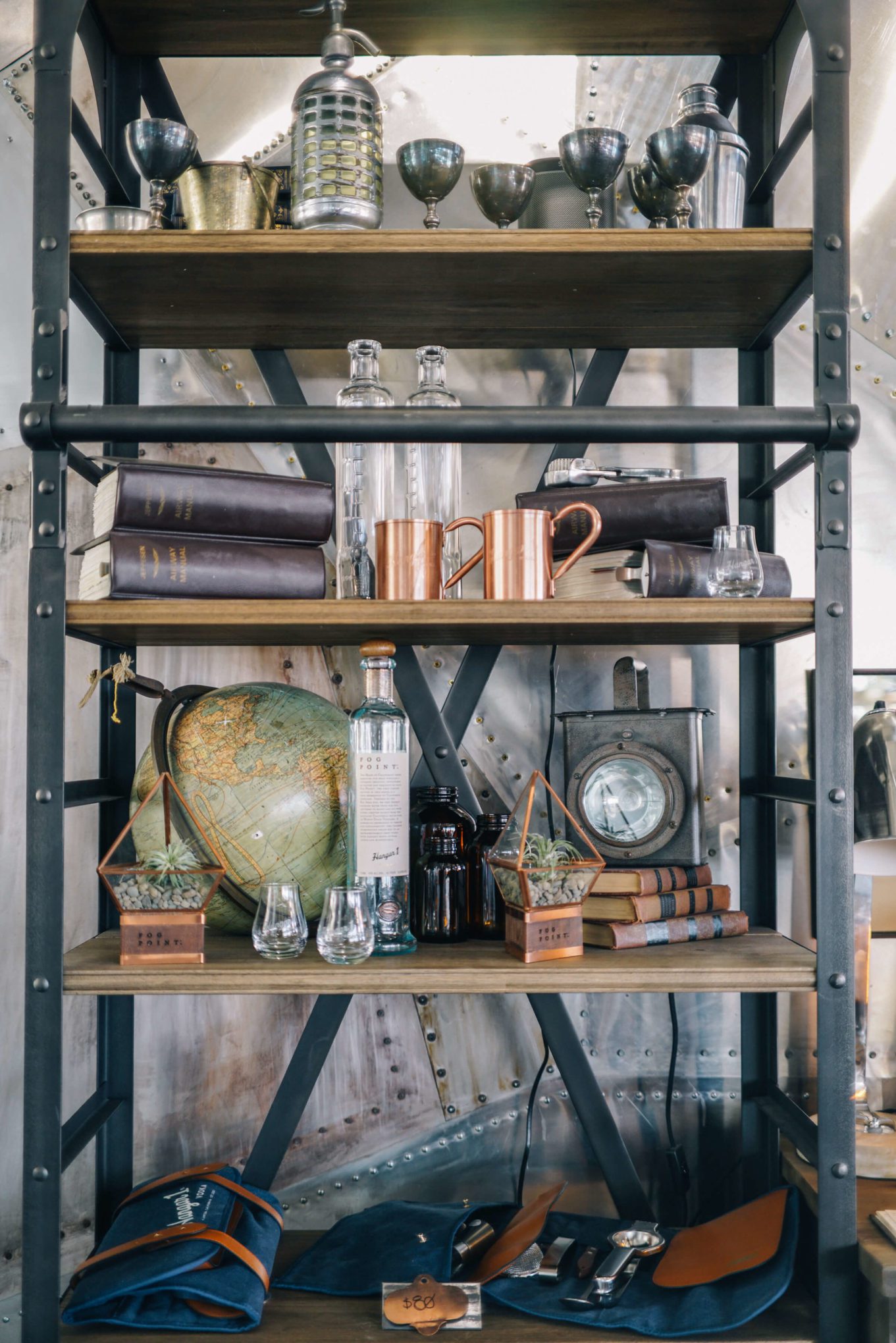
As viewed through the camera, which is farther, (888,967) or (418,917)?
(888,967)

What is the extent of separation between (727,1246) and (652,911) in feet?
1.46

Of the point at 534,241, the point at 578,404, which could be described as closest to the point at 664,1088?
the point at 578,404

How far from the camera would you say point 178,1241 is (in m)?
1.32

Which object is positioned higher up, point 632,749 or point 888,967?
point 632,749

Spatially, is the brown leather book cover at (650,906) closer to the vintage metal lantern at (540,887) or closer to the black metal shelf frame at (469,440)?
the vintage metal lantern at (540,887)

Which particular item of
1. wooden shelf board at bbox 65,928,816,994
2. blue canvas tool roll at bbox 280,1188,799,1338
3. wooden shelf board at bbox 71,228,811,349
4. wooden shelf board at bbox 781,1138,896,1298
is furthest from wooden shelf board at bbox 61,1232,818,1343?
wooden shelf board at bbox 71,228,811,349

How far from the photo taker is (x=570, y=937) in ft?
4.43

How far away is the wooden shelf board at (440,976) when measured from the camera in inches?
50.1

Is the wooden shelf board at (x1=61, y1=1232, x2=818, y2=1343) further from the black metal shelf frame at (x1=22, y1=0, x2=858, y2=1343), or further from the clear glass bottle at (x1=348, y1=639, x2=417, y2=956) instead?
the clear glass bottle at (x1=348, y1=639, x2=417, y2=956)

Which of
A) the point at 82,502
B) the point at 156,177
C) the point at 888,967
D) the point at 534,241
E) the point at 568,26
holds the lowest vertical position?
the point at 888,967

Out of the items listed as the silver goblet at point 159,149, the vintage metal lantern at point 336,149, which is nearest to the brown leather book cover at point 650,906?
the vintage metal lantern at point 336,149

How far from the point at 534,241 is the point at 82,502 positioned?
878 mm

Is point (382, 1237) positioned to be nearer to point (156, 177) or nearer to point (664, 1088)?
point (664, 1088)

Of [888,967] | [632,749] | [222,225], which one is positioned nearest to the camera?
[222,225]
